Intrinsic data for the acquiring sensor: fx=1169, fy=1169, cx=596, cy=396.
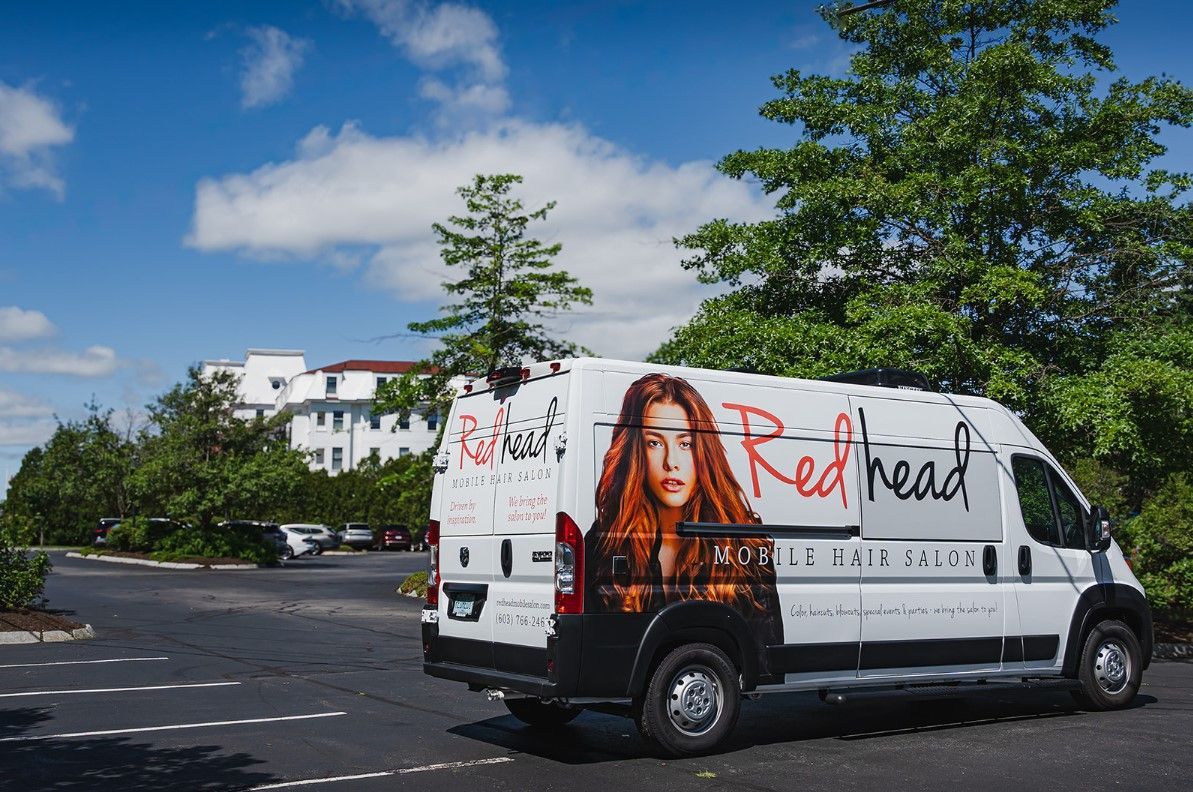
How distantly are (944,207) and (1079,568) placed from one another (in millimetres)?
8777

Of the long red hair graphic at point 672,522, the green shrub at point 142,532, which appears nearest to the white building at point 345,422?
the green shrub at point 142,532

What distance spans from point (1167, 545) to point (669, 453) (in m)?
12.7

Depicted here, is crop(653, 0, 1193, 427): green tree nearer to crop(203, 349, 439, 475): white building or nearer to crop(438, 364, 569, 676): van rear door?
crop(438, 364, 569, 676): van rear door

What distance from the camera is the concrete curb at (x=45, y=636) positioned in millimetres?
15094

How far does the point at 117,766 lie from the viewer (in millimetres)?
7559

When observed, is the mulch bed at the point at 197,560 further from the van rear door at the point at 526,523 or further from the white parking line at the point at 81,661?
the van rear door at the point at 526,523

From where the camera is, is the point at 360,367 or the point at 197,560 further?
the point at 360,367

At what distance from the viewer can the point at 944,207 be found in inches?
714

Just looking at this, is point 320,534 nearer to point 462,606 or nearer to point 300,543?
point 300,543

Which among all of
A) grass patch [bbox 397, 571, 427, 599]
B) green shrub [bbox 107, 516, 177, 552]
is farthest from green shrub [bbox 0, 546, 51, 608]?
green shrub [bbox 107, 516, 177, 552]

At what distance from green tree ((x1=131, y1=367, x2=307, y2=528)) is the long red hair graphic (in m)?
32.4

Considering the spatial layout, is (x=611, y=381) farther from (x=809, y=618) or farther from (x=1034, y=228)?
(x=1034, y=228)

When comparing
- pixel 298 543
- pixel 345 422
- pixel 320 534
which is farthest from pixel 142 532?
pixel 345 422

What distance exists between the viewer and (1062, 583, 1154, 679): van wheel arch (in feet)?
34.3
